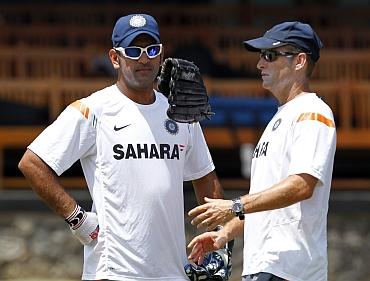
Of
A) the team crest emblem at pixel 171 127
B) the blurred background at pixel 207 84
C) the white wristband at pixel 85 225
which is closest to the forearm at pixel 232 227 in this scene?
the team crest emblem at pixel 171 127

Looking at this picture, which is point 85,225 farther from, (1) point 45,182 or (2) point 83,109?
(2) point 83,109

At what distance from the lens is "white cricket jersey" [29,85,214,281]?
6.30 metres

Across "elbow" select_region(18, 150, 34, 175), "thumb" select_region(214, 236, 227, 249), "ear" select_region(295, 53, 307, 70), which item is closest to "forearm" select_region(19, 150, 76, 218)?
"elbow" select_region(18, 150, 34, 175)

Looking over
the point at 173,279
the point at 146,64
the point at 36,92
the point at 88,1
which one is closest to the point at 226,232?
the point at 173,279

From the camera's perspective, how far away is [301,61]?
6.22m

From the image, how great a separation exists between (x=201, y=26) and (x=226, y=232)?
1093 centimetres

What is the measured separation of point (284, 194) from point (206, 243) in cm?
79

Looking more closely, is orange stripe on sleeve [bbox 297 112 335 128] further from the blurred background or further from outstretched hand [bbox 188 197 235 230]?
the blurred background

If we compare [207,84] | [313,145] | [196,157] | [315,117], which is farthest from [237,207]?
[207,84]

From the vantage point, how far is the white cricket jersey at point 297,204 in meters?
5.93

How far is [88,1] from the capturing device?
18.2m

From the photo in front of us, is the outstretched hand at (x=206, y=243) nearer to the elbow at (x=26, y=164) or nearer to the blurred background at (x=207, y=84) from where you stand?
the elbow at (x=26, y=164)

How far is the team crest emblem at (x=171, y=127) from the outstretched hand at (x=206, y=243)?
1.70ft

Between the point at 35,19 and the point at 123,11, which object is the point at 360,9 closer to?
the point at 123,11
